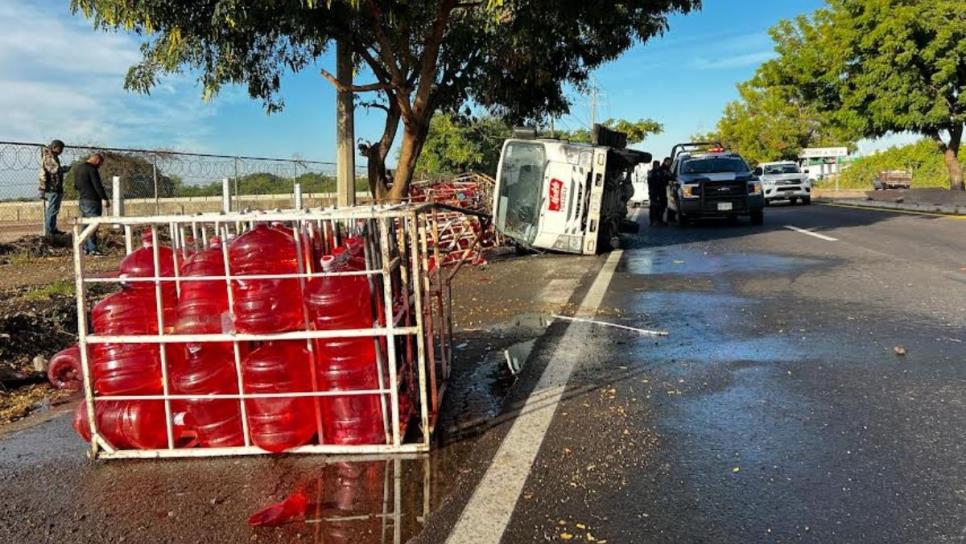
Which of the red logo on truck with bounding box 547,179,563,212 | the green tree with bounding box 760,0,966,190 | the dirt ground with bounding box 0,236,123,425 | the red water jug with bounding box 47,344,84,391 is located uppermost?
the green tree with bounding box 760,0,966,190

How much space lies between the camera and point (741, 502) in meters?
3.16

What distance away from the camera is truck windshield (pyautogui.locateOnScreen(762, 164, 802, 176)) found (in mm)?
30109

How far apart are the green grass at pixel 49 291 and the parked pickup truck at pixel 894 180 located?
45.4m

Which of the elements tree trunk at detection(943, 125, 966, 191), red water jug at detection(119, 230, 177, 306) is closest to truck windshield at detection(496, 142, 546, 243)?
red water jug at detection(119, 230, 177, 306)

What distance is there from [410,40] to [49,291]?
9.01 metres

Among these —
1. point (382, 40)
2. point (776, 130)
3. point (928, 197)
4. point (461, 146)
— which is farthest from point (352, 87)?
point (776, 130)

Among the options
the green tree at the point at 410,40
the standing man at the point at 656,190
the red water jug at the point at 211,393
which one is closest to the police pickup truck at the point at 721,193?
the standing man at the point at 656,190

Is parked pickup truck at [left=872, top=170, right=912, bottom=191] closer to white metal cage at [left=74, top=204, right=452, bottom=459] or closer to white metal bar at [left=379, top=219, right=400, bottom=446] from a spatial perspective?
white metal cage at [left=74, top=204, right=452, bottom=459]

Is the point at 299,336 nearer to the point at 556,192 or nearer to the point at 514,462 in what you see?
the point at 514,462

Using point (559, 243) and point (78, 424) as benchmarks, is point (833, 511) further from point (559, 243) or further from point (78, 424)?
point (559, 243)

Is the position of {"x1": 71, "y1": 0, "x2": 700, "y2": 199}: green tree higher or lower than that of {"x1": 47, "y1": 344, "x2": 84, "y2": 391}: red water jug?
higher

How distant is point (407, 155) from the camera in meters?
14.0

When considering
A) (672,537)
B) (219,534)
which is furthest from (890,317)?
(219,534)

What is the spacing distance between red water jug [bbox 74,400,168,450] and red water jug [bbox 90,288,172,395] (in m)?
0.07
